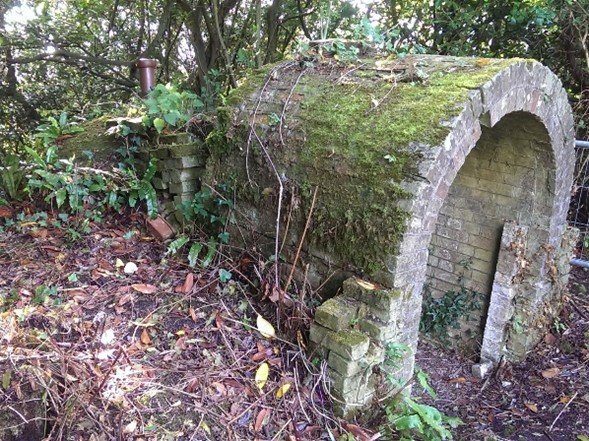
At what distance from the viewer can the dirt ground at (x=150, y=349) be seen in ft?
7.51

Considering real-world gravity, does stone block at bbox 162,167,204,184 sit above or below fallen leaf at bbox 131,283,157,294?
above

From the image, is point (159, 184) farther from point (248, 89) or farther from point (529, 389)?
point (529, 389)

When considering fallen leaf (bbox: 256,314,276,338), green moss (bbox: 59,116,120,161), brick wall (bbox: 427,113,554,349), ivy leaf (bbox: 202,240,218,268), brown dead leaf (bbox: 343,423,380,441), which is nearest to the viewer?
brown dead leaf (bbox: 343,423,380,441)

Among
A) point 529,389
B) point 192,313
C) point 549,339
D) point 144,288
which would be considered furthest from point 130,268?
point 549,339

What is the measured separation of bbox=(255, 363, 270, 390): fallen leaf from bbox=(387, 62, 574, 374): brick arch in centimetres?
85

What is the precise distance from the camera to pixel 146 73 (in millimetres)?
4395

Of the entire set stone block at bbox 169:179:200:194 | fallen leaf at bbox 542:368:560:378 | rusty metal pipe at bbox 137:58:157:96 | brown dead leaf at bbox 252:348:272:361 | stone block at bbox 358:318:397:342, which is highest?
rusty metal pipe at bbox 137:58:157:96

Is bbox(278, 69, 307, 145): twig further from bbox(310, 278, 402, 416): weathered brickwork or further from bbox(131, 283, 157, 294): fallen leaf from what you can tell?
bbox(131, 283, 157, 294): fallen leaf

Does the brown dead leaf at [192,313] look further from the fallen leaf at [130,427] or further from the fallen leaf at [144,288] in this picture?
the fallen leaf at [130,427]

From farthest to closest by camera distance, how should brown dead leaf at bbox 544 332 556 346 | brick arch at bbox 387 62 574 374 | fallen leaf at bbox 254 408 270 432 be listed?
brown dead leaf at bbox 544 332 556 346 → brick arch at bbox 387 62 574 374 → fallen leaf at bbox 254 408 270 432

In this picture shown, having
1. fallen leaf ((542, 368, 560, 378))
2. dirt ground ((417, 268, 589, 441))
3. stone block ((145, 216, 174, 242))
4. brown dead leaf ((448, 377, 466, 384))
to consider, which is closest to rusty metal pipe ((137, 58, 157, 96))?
stone block ((145, 216, 174, 242))

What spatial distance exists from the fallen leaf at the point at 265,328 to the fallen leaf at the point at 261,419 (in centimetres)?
48

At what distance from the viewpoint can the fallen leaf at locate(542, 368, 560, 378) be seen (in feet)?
14.9

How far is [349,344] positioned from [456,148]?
130 cm
